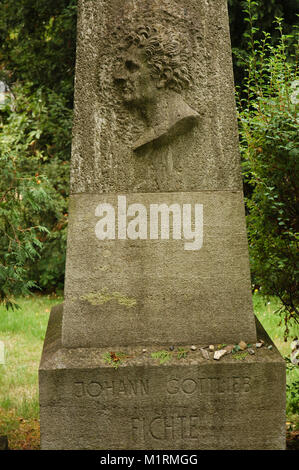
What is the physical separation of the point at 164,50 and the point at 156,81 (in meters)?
0.17

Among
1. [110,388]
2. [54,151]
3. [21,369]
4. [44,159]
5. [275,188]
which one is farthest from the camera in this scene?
[54,151]

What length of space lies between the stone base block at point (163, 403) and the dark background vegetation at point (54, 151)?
1.11m

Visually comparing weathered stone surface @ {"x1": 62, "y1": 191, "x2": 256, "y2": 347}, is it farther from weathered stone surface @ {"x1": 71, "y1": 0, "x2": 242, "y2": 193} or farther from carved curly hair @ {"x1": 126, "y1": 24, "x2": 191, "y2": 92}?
carved curly hair @ {"x1": 126, "y1": 24, "x2": 191, "y2": 92}

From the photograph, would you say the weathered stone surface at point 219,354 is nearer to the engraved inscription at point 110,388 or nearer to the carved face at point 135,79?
the engraved inscription at point 110,388

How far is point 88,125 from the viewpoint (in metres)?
3.13

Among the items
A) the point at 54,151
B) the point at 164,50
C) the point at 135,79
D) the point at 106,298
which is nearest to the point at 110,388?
the point at 106,298

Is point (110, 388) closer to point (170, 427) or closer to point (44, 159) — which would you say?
point (170, 427)

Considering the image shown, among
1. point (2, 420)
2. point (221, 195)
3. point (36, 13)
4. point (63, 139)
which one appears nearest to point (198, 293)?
point (221, 195)

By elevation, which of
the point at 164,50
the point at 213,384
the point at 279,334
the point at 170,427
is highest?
the point at 164,50

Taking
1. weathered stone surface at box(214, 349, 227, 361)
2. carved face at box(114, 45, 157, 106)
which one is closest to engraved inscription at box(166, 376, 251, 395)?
weathered stone surface at box(214, 349, 227, 361)

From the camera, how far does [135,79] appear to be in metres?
3.12

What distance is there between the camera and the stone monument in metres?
3.06

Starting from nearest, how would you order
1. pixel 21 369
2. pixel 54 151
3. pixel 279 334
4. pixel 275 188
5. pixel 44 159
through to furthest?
pixel 275 188
pixel 21 369
pixel 279 334
pixel 44 159
pixel 54 151
